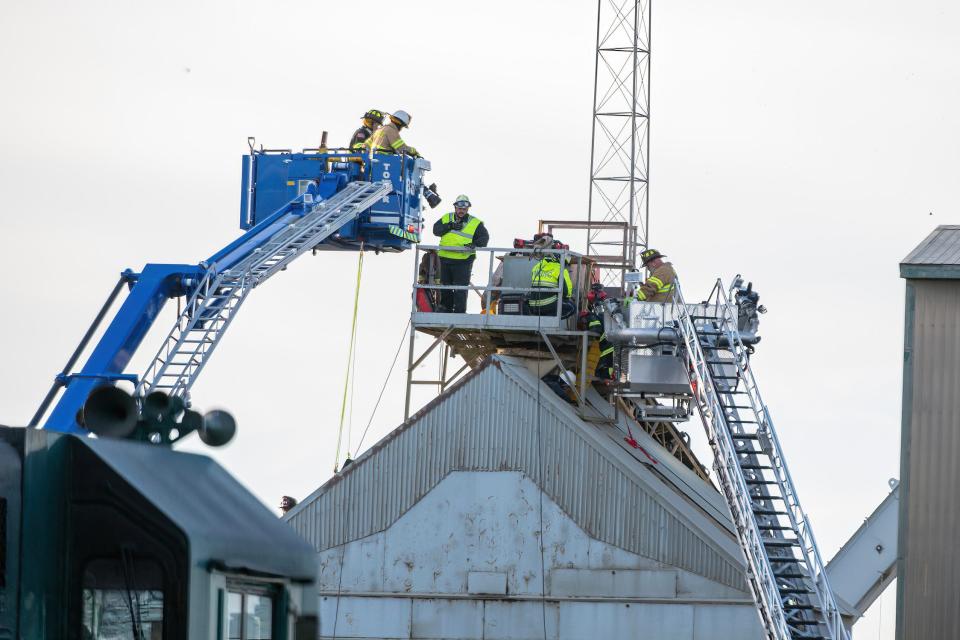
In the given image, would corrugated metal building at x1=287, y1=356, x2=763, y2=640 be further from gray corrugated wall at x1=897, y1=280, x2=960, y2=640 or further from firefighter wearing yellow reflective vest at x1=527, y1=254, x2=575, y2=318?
gray corrugated wall at x1=897, y1=280, x2=960, y2=640

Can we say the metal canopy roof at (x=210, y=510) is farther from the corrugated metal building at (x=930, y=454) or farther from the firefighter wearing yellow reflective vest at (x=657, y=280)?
the firefighter wearing yellow reflective vest at (x=657, y=280)

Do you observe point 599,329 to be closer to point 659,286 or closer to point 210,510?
point 659,286

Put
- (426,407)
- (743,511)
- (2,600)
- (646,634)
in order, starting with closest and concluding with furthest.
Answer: (2,600), (743,511), (646,634), (426,407)

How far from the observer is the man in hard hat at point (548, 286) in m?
28.5

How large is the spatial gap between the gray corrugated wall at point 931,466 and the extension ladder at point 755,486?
123 centimetres

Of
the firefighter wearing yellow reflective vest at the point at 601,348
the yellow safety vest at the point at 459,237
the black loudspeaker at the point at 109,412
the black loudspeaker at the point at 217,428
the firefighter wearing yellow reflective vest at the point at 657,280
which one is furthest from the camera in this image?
the yellow safety vest at the point at 459,237

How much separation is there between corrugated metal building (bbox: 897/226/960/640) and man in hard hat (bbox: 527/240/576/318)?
7.32 metres

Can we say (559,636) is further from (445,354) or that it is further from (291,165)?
(291,165)

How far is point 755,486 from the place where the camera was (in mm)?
23281

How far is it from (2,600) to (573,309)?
71.2 ft

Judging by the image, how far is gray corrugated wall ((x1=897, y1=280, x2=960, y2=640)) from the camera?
2188 cm

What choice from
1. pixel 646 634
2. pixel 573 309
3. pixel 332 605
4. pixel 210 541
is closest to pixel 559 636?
pixel 646 634

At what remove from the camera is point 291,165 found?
3023 cm

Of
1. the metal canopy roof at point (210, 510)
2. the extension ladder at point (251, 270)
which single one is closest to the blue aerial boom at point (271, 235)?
the extension ladder at point (251, 270)
